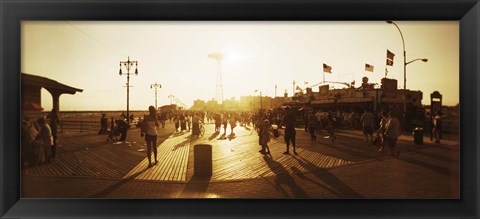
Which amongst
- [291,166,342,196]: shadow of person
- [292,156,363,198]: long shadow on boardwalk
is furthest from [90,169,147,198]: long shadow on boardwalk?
[292,156,363,198]: long shadow on boardwalk

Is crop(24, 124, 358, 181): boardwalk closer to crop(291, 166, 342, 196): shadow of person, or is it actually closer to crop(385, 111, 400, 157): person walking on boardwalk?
crop(291, 166, 342, 196): shadow of person

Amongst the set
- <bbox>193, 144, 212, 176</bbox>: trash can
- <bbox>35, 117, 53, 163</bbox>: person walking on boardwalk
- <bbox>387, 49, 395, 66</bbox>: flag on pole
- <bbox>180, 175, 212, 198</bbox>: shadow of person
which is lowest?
<bbox>180, 175, 212, 198</bbox>: shadow of person

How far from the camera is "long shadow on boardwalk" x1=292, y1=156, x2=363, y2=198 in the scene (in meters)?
5.95

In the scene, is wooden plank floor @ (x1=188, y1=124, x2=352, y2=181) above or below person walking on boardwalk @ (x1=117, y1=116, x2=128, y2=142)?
below

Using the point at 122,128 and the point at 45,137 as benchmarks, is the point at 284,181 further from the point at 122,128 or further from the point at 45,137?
the point at 122,128

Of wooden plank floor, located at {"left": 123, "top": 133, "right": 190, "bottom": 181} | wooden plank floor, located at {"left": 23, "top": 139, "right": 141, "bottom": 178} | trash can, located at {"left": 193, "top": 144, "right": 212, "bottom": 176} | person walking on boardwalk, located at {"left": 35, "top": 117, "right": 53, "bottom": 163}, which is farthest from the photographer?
person walking on boardwalk, located at {"left": 35, "top": 117, "right": 53, "bottom": 163}

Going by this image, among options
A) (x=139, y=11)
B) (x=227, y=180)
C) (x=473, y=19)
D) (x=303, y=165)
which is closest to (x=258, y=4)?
(x=139, y=11)

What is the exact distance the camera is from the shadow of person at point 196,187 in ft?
19.3

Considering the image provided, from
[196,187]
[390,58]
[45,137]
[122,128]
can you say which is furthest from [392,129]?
[390,58]

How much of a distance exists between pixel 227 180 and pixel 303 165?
267 centimetres

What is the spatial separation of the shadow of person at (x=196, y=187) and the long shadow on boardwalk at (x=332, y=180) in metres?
2.58

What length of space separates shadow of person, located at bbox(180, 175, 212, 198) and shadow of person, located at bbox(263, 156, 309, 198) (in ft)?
4.82

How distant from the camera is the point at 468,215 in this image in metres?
5.00

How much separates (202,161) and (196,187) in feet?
3.76
